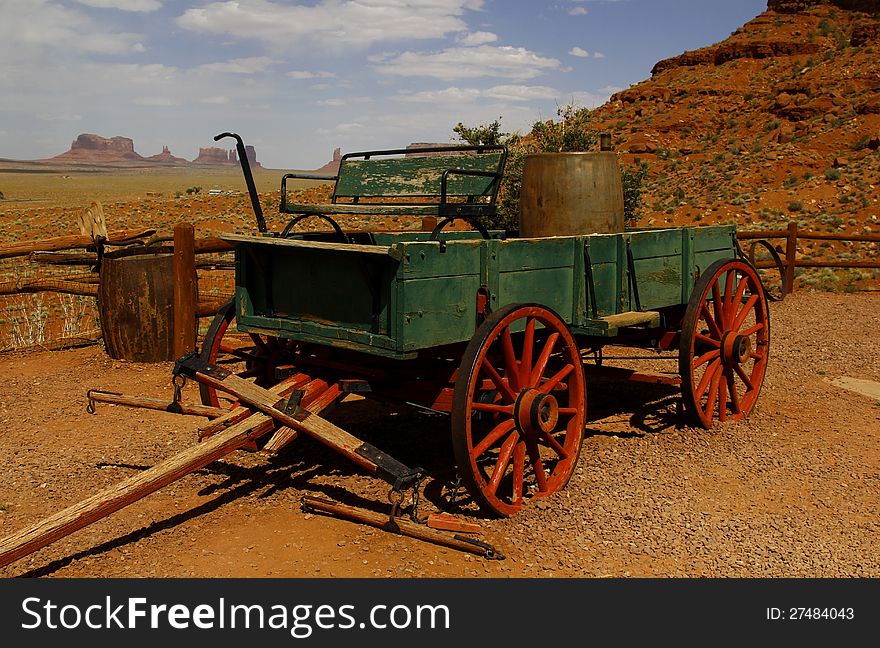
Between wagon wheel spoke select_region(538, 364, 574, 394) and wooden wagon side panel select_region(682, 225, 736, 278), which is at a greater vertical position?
wooden wagon side panel select_region(682, 225, 736, 278)

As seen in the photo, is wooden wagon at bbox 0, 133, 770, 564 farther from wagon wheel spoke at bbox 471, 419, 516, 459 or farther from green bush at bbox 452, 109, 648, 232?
green bush at bbox 452, 109, 648, 232

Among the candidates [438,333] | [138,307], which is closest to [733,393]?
[438,333]

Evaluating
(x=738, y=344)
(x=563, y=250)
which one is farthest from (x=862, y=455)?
(x=563, y=250)

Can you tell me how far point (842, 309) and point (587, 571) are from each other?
30.9 ft

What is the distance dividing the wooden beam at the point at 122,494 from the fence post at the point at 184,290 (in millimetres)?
3855

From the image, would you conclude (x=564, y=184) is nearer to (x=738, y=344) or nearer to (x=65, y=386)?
(x=738, y=344)

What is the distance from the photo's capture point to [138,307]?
773cm

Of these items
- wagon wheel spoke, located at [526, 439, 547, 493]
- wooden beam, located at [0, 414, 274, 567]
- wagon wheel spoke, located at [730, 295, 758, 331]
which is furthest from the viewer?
wagon wheel spoke, located at [730, 295, 758, 331]

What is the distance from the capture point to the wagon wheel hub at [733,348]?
567cm

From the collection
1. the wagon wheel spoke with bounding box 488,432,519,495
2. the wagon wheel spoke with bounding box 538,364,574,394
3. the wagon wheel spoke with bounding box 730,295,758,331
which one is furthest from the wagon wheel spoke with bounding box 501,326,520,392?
the wagon wheel spoke with bounding box 730,295,758,331

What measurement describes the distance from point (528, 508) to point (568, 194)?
7.06 ft

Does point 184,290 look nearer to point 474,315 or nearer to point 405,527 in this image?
point 474,315

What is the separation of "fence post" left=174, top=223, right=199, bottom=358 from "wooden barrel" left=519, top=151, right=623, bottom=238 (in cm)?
350

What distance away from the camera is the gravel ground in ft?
12.4
